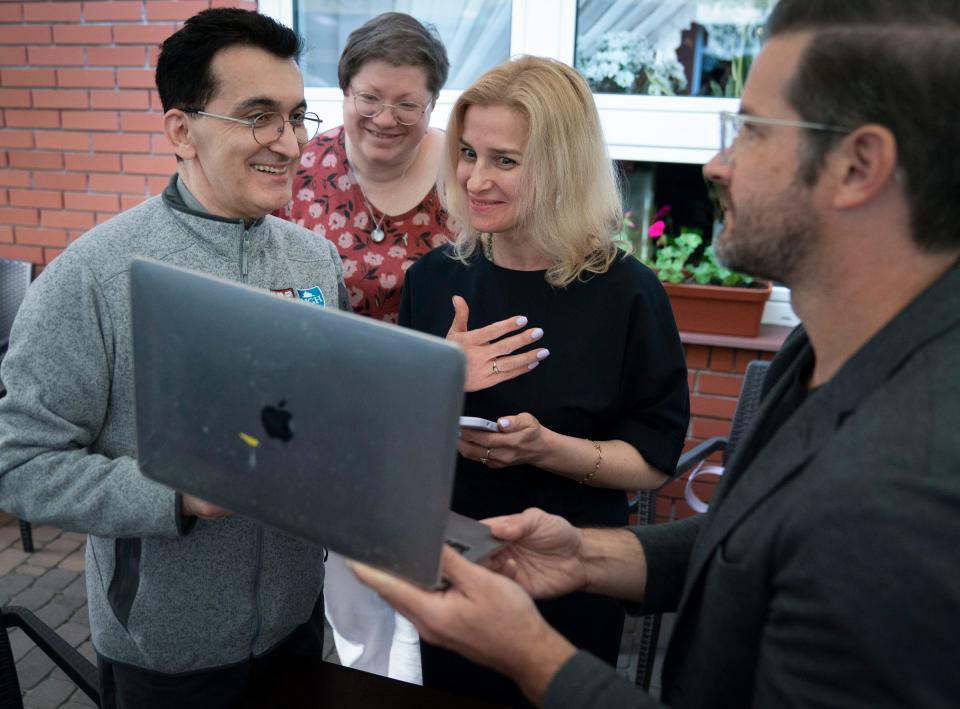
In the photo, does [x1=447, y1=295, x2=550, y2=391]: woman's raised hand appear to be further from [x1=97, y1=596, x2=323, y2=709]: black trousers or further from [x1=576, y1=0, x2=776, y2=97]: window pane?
[x1=576, y1=0, x2=776, y2=97]: window pane

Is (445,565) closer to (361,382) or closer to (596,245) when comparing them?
(361,382)

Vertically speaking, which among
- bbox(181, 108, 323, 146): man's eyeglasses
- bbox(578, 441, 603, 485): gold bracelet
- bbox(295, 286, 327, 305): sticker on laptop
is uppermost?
bbox(181, 108, 323, 146): man's eyeglasses

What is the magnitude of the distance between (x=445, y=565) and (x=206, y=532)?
611 mm

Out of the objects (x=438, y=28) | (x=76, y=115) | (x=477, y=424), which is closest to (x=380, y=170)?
(x=477, y=424)

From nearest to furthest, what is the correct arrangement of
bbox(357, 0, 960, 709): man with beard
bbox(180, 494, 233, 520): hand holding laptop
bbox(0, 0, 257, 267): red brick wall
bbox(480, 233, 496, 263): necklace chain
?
bbox(357, 0, 960, 709): man with beard
bbox(180, 494, 233, 520): hand holding laptop
bbox(480, 233, 496, 263): necklace chain
bbox(0, 0, 257, 267): red brick wall

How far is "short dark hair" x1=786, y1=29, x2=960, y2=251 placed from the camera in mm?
862

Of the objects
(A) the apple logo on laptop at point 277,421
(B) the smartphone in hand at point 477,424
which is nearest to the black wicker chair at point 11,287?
(B) the smartphone in hand at point 477,424

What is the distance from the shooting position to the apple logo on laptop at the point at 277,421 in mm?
938

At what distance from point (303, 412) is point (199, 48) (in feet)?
2.81

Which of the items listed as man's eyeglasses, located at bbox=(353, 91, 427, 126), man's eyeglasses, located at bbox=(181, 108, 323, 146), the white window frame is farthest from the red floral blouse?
the white window frame

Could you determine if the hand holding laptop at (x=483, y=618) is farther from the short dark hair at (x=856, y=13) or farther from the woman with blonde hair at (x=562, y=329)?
the short dark hair at (x=856, y=13)

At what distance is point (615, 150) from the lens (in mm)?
3262

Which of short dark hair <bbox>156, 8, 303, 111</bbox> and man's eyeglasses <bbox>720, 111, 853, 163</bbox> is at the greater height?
short dark hair <bbox>156, 8, 303, 111</bbox>

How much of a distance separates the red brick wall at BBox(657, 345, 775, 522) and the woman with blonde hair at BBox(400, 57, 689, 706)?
4.45 ft
